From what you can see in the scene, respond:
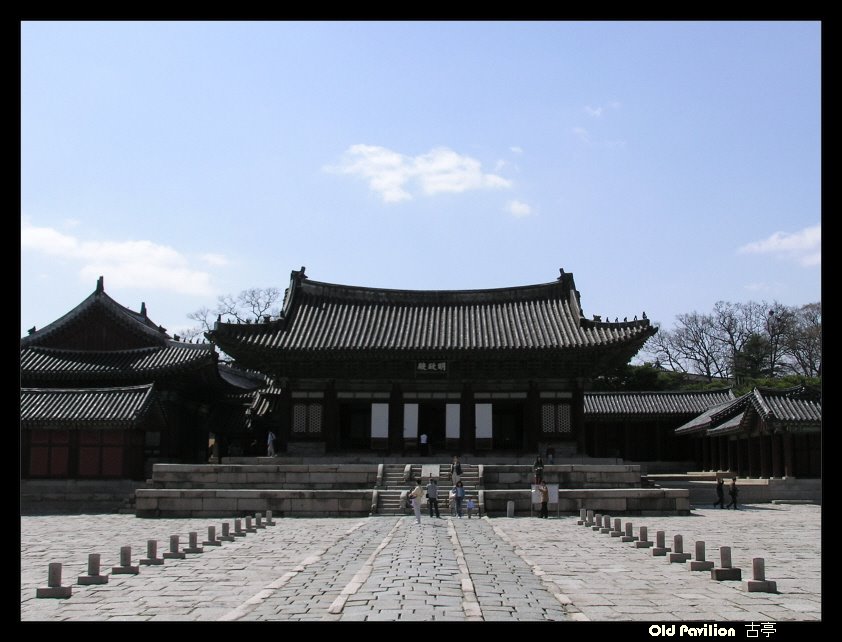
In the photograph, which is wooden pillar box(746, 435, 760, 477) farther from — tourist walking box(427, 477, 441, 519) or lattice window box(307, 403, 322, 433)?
tourist walking box(427, 477, 441, 519)

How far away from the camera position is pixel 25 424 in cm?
3606

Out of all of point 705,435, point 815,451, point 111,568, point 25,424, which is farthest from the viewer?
point 705,435

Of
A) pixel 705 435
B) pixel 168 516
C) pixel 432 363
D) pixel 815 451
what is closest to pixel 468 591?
pixel 168 516

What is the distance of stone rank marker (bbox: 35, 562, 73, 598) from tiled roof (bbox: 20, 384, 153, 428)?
23515 mm

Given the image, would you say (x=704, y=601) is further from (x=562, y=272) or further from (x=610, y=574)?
(x=562, y=272)

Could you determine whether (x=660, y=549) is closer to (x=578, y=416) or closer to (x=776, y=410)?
(x=578, y=416)

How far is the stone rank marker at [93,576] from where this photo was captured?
1398 cm

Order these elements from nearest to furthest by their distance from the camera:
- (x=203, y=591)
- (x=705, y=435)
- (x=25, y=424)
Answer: (x=203, y=591) < (x=25, y=424) < (x=705, y=435)

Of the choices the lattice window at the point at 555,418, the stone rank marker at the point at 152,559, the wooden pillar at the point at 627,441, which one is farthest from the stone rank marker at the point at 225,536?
the wooden pillar at the point at 627,441

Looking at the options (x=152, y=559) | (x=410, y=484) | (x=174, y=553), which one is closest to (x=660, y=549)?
(x=174, y=553)

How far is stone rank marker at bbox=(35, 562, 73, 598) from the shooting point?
1267cm

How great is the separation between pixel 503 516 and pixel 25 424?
21.0 m

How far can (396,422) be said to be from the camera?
131 ft

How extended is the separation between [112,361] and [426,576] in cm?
3391
